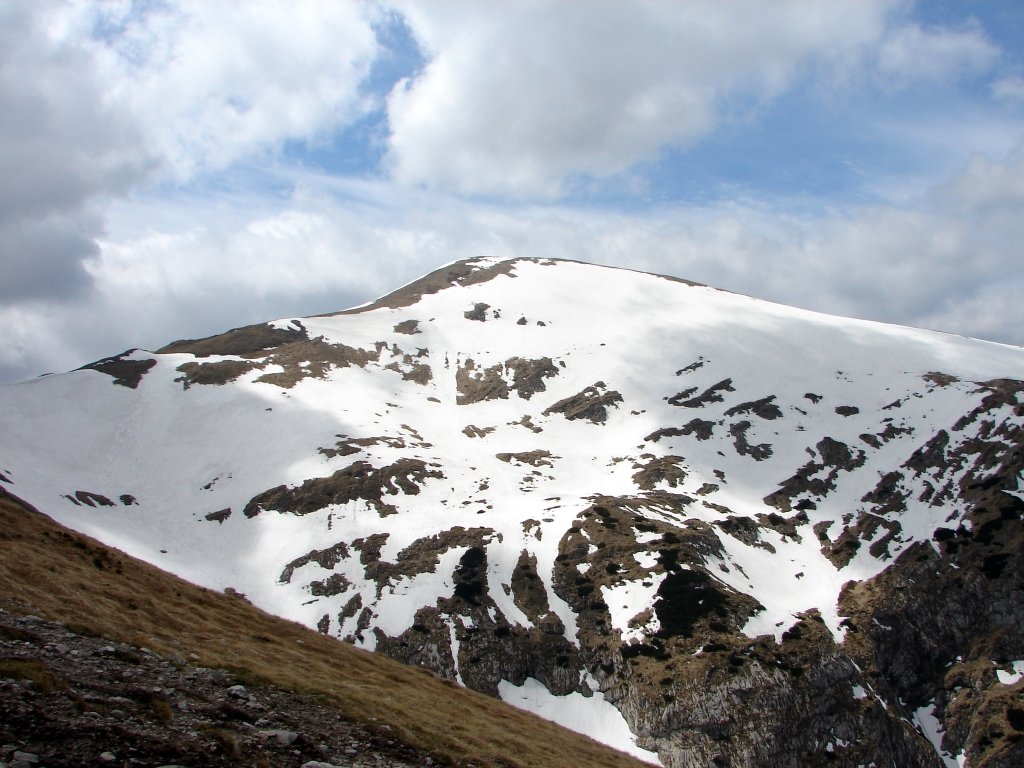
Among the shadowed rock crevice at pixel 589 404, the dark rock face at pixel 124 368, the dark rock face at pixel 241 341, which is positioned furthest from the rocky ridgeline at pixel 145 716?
the dark rock face at pixel 241 341

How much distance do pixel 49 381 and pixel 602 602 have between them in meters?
105

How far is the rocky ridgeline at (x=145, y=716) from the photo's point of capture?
1418cm

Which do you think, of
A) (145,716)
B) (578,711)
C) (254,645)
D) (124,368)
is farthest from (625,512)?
(124,368)

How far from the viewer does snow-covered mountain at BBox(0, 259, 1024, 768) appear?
6769 cm

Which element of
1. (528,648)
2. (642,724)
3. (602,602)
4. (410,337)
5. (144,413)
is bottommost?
(642,724)

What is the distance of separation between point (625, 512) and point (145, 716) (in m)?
80.5

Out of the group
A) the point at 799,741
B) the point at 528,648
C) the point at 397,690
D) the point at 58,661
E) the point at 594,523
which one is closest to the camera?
the point at 58,661

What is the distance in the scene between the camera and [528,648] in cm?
7300

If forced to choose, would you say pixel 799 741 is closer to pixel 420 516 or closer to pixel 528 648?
pixel 528 648

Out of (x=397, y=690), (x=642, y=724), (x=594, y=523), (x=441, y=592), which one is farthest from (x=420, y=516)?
(x=397, y=690)

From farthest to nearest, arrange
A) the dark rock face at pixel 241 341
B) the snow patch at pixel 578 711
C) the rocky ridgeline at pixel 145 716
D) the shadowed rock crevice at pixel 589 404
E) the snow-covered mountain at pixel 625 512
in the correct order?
the dark rock face at pixel 241 341 → the shadowed rock crevice at pixel 589 404 → the snow-covered mountain at pixel 625 512 → the snow patch at pixel 578 711 → the rocky ridgeline at pixel 145 716

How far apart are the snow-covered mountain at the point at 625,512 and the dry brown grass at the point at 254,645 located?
1299 inches

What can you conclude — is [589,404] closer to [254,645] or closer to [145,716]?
[254,645]

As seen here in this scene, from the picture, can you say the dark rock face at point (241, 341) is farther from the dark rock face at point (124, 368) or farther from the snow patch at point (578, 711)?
the snow patch at point (578, 711)
